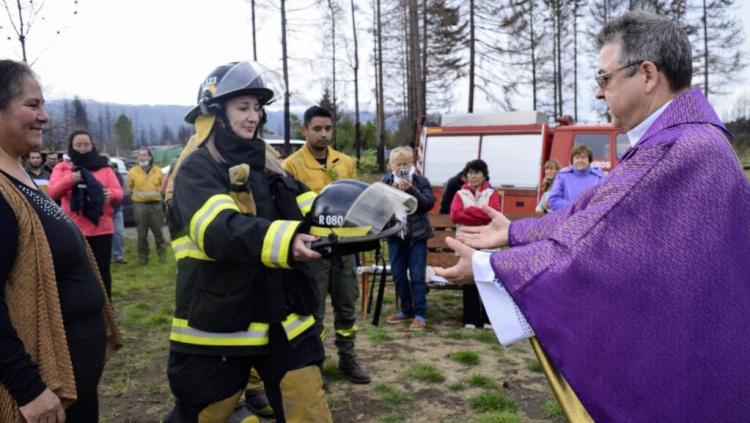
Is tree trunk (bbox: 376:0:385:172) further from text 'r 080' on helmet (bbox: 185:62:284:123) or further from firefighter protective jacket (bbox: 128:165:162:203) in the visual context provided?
text 'r 080' on helmet (bbox: 185:62:284:123)

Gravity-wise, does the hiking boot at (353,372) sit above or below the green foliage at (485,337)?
above

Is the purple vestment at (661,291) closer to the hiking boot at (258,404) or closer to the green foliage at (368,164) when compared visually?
the hiking boot at (258,404)

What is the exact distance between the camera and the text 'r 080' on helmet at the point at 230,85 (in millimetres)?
2578

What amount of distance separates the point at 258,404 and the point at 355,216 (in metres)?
2.38

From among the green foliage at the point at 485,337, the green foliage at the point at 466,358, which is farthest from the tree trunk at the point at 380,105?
the green foliage at the point at 466,358

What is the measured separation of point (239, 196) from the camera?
8.25ft

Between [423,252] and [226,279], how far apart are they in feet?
12.7

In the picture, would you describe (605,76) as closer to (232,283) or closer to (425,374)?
(232,283)

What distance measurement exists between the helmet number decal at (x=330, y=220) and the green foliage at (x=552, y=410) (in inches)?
105

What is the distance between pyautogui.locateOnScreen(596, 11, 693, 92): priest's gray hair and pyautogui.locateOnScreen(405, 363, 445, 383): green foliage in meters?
3.34

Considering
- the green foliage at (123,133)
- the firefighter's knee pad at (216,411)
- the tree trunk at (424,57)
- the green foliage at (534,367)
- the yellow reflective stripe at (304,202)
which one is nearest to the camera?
the firefighter's knee pad at (216,411)

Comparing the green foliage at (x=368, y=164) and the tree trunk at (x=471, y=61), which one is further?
the green foliage at (x=368, y=164)

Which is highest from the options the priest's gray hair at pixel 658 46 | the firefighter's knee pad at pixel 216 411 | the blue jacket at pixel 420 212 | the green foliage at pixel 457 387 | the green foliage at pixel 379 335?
the priest's gray hair at pixel 658 46

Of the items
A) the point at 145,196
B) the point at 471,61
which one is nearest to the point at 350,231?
the point at 145,196
